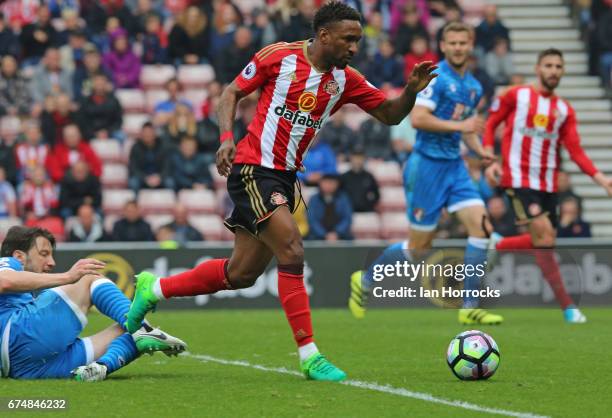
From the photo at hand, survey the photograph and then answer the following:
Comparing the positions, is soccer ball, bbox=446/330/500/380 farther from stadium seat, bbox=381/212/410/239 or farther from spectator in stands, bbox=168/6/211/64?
spectator in stands, bbox=168/6/211/64

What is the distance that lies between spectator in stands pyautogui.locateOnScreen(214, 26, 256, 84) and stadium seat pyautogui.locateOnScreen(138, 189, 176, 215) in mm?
2269

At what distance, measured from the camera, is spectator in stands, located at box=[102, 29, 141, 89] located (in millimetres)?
19984

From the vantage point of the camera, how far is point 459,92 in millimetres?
12234

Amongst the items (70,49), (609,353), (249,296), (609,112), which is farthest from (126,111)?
(609,353)

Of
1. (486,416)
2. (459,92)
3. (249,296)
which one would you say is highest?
(459,92)

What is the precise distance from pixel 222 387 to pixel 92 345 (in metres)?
0.91

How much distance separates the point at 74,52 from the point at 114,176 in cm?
214

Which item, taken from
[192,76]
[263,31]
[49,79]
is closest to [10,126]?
[49,79]

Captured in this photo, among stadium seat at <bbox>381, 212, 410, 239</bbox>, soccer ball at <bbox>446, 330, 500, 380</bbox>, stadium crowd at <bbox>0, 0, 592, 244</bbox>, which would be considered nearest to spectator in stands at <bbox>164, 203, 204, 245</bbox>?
stadium crowd at <bbox>0, 0, 592, 244</bbox>

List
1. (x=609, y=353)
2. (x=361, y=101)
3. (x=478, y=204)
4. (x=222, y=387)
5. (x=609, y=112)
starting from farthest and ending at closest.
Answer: (x=609, y=112)
(x=478, y=204)
(x=609, y=353)
(x=361, y=101)
(x=222, y=387)

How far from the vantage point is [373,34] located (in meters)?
21.0

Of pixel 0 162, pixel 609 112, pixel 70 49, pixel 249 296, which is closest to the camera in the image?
pixel 249 296

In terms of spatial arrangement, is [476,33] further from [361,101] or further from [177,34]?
[361,101]

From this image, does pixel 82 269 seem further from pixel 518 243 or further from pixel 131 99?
pixel 131 99
